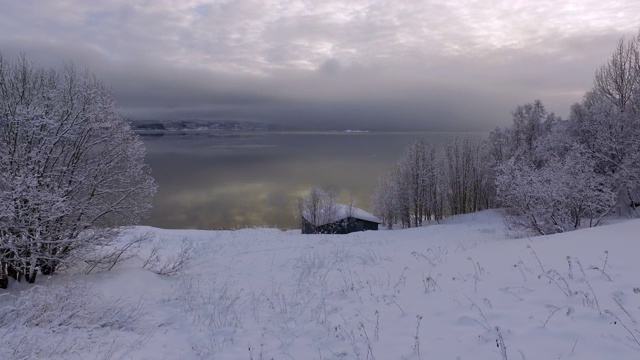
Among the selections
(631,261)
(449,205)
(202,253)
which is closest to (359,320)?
(631,261)

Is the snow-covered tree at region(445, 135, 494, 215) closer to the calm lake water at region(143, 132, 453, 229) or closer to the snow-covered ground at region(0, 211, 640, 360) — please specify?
the calm lake water at region(143, 132, 453, 229)

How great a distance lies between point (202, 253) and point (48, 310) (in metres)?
8.62

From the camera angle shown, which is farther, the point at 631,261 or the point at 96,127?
the point at 96,127

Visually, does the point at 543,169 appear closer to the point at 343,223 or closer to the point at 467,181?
the point at 343,223

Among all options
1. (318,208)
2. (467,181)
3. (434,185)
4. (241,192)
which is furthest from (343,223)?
(241,192)

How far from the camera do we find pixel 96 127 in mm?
11297

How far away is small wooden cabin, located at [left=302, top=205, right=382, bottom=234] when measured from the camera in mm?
43594

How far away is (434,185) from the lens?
54.1 meters

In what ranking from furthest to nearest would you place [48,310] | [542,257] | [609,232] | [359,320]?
[609,232], [542,257], [48,310], [359,320]

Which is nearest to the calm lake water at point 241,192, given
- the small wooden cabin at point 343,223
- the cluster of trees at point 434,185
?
the cluster of trees at point 434,185

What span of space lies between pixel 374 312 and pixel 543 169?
1662 centimetres

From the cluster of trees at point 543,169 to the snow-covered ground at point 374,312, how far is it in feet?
24.5

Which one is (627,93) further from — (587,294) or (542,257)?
(587,294)

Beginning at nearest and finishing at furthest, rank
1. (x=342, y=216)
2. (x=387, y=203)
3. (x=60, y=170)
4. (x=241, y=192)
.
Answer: (x=60, y=170) < (x=342, y=216) < (x=387, y=203) < (x=241, y=192)
